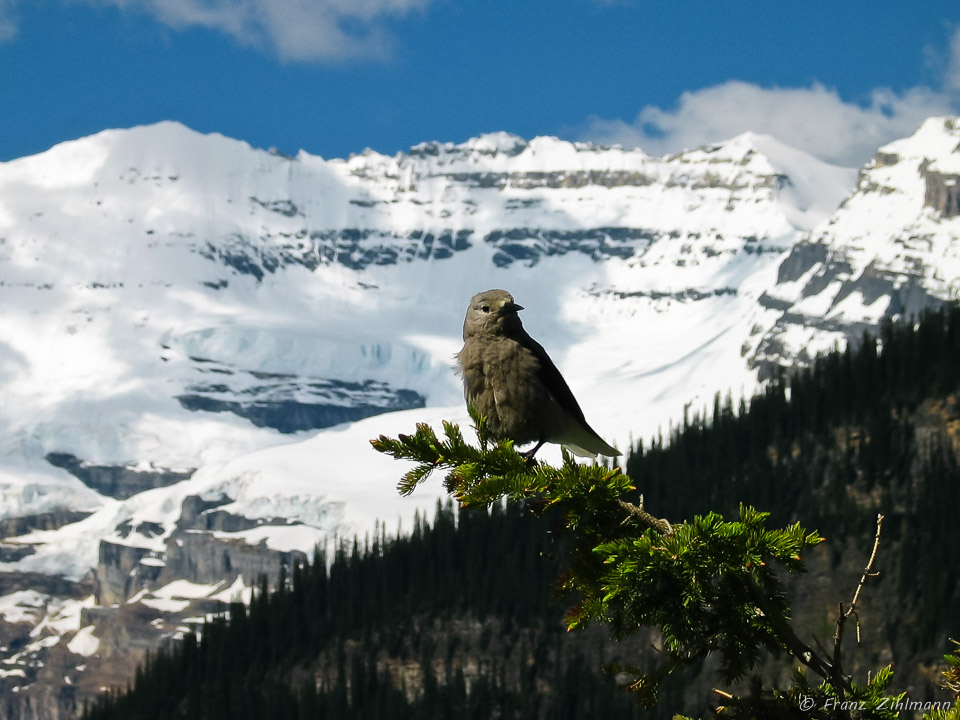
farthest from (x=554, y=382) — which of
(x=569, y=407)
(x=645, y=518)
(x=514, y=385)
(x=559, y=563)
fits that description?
(x=559, y=563)

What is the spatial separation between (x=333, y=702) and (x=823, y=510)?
66.7 m

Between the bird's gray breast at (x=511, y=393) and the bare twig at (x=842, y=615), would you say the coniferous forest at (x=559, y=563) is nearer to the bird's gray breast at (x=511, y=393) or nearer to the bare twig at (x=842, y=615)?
the bird's gray breast at (x=511, y=393)

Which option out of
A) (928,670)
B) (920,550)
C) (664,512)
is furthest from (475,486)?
(664,512)

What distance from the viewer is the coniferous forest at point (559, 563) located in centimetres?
16825

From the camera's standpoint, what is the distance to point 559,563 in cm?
18900

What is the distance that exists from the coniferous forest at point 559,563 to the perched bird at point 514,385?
147 m

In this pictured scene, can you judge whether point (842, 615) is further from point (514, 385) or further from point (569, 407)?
point (569, 407)

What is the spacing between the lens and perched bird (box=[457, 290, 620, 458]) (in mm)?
13695

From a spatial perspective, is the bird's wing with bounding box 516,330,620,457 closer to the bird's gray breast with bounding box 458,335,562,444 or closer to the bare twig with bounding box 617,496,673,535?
the bird's gray breast with bounding box 458,335,562,444

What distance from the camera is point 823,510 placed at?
177375mm

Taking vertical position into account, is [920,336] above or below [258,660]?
above

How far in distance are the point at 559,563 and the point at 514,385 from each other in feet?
583

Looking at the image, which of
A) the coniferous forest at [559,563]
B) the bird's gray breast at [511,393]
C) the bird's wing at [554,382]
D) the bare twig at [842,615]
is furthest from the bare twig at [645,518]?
the coniferous forest at [559,563]

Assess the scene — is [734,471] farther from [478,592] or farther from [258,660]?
[258,660]
